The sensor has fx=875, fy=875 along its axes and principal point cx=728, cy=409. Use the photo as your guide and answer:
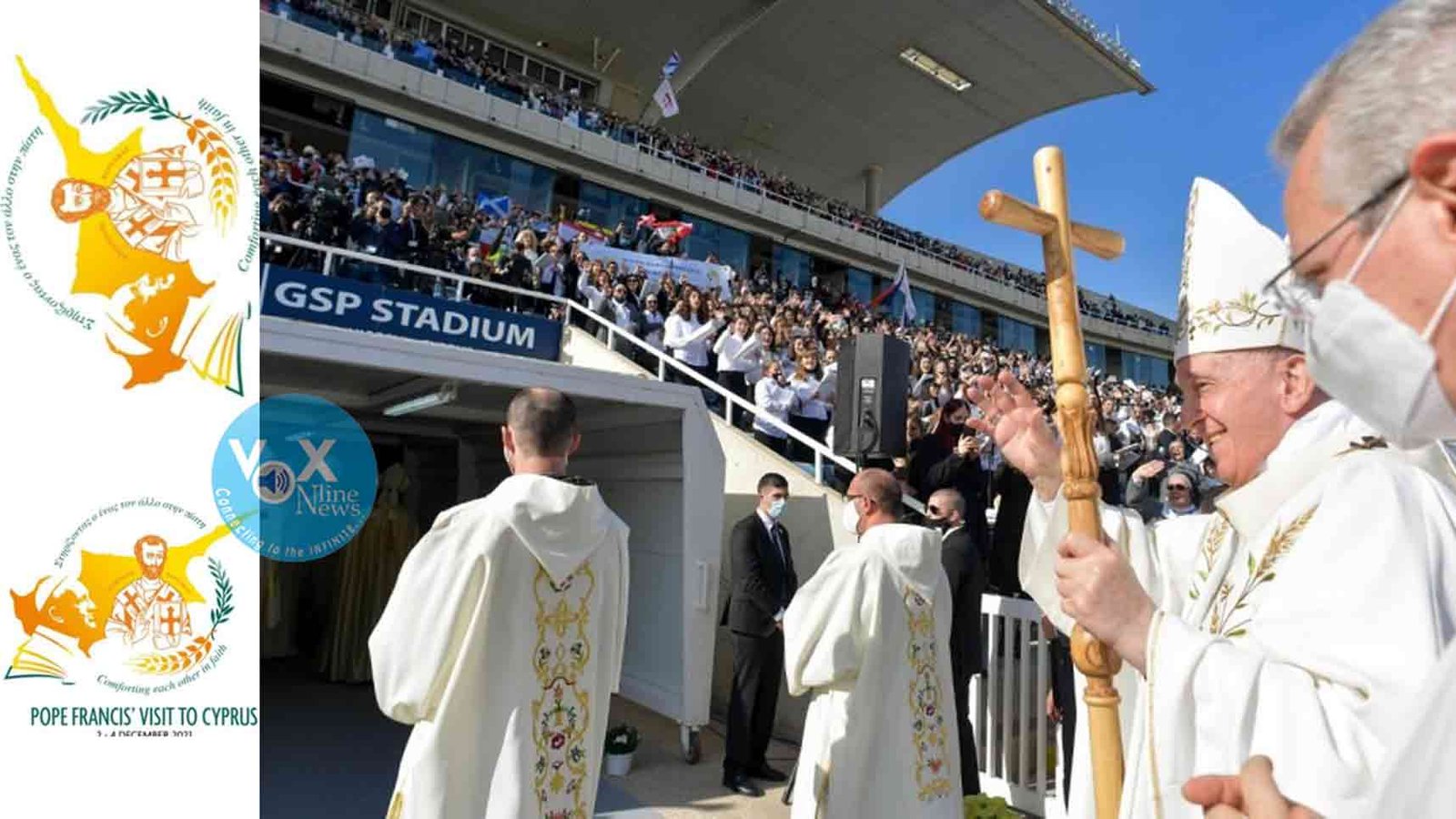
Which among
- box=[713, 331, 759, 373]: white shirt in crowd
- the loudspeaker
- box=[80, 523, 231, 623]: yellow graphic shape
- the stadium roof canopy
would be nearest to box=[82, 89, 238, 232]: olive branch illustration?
box=[80, 523, 231, 623]: yellow graphic shape

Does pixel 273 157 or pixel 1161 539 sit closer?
pixel 1161 539

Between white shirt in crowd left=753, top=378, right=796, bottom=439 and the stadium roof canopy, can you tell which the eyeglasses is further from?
the stadium roof canopy

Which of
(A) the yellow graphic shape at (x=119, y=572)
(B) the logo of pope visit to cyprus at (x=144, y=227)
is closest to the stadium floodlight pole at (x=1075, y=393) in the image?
(B) the logo of pope visit to cyprus at (x=144, y=227)

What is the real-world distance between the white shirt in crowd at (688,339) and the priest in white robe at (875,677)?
21.1 feet

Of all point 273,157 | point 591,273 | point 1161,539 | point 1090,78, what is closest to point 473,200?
point 273,157

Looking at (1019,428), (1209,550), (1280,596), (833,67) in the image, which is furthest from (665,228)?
(1280,596)

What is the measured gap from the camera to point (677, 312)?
36.8 ft

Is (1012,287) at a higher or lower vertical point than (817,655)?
higher

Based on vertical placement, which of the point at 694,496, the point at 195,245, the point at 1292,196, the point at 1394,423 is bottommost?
the point at 694,496

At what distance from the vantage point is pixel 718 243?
89.9ft

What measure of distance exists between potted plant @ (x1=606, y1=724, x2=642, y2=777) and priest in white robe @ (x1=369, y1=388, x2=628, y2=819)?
2.78 metres

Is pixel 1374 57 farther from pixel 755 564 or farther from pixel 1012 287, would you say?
pixel 1012 287

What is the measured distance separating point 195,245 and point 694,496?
380cm

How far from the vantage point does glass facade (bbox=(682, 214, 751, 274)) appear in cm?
2658
